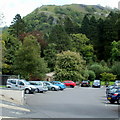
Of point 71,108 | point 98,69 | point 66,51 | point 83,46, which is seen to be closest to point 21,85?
point 71,108

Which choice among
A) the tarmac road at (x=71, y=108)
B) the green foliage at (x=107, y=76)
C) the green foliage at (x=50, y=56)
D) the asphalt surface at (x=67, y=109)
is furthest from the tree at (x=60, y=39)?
the asphalt surface at (x=67, y=109)

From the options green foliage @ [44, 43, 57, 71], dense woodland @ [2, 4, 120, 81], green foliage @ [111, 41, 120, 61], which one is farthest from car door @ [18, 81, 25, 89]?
green foliage @ [111, 41, 120, 61]

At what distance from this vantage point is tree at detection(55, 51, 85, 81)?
64.0m

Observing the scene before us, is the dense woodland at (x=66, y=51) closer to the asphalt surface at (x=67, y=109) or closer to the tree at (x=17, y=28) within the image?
the tree at (x=17, y=28)

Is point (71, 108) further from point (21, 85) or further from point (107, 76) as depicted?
point (107, 76)

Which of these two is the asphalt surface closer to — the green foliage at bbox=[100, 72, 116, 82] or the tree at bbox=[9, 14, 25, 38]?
the green foliage at bbox=[100, 72, 116, 82]

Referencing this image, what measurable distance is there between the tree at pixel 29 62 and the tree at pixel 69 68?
10.6 metres

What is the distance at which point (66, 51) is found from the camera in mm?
71125

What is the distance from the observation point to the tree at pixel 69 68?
210ft

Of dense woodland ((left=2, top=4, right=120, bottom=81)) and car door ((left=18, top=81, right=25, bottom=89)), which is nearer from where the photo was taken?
car door ((left=18, top=81, right=25, bottom=89))

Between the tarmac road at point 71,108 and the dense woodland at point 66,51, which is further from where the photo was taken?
the dense woodland at point 66,51

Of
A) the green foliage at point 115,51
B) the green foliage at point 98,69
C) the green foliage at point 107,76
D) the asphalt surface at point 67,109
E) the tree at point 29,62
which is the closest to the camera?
the asphalt surface at point 67,109

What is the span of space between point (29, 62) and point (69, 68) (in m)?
14.6

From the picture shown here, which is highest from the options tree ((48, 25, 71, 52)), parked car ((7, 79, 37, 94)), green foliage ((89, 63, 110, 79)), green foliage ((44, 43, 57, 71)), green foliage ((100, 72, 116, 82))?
tree ((48, 25, 71, 52))
